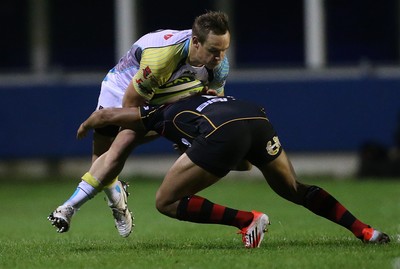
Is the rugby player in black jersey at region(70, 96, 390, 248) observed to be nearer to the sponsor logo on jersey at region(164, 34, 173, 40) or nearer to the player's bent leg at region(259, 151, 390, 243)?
the player's bent leg at region(259, 151, 390, 243)

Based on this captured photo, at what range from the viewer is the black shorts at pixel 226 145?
8.04 meters

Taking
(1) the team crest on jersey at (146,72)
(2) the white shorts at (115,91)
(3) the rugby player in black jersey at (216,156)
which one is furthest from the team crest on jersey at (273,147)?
(2) the white shorts at (115,91)

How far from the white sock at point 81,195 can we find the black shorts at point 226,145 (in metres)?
1.15

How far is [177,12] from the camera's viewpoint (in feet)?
74.1

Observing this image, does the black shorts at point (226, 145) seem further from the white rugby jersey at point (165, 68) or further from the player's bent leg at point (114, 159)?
the player's bent leg at point (114, 159)

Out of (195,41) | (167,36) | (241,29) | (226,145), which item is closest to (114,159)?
(167,36)

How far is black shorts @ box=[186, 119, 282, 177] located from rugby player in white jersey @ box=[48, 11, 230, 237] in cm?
69

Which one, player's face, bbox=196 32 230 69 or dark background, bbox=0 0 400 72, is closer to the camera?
player's face, bbox=196 32 230 69

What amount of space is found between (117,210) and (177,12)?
43.8 ft

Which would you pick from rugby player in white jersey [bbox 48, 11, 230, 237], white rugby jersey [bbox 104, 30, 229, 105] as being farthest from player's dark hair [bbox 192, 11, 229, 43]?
white rugby jersey [bbox 104, 30, 229, 105]

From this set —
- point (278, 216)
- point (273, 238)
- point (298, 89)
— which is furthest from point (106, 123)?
point (298, 89)

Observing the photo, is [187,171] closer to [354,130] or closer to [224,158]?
[224,158]

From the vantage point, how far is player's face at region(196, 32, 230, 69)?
8.47 meters

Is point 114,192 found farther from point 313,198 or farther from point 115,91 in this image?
point 313,198
